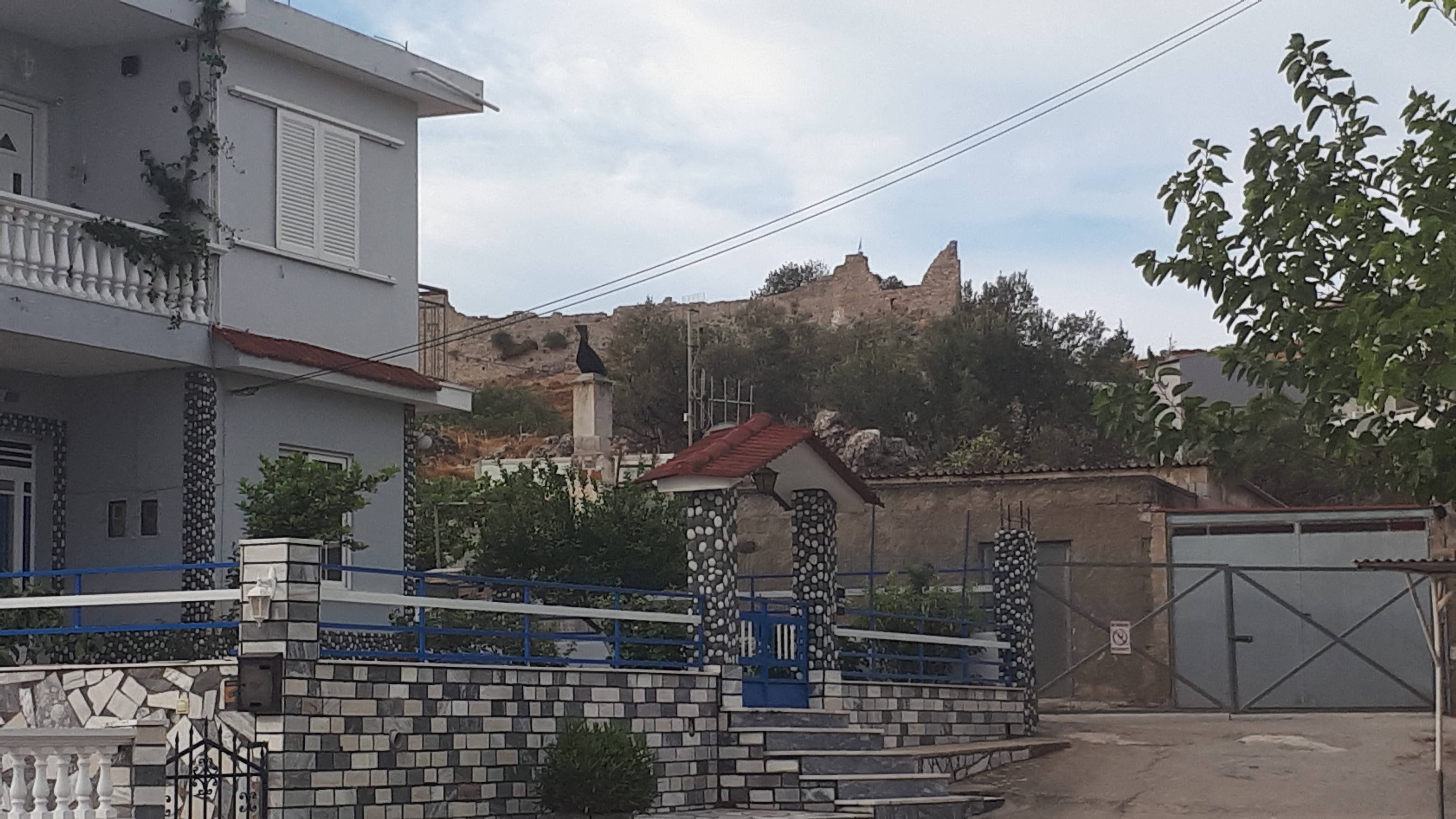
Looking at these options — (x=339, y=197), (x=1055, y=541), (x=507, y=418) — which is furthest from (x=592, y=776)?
(x=507, y=418)

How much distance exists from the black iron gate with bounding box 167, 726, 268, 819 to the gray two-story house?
223 inches

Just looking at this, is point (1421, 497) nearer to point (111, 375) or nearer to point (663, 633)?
point (663, 633)

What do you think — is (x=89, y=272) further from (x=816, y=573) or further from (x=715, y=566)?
(x=816, y=573)

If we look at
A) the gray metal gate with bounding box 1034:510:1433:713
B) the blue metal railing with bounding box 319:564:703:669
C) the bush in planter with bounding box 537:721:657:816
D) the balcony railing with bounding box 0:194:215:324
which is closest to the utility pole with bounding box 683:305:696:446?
the gray metal gate with bounding box 1034:510:1433:713

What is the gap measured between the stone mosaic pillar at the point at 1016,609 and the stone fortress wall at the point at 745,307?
38.3 m

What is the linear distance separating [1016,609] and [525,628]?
326 inches

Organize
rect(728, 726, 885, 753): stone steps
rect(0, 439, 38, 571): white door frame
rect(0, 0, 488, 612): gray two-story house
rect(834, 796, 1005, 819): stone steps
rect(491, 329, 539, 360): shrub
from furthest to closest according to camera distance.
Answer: rect(491, 329, 539, 360): shrub, rect(0, 439, 38, 571): white door frame, rect(0, 0, 488, 612): gray two-story house, rect(728, 726, 885, 753): stone steps, rect(834, 796, 1005, 819): stone steps

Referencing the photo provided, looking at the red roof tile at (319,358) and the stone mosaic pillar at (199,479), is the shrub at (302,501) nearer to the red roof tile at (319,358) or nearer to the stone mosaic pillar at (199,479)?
the stone mosaic pillar at (199,479)

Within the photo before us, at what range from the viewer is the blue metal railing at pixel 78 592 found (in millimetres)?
13359

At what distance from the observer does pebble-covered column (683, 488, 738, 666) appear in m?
17.0

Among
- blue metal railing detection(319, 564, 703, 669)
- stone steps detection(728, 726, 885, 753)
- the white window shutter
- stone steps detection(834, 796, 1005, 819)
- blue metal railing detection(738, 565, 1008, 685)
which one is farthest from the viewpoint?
blue metal railing detection(738, 565, 1008, 685)

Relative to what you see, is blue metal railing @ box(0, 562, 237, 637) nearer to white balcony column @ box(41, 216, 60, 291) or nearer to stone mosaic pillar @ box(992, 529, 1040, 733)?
white balcony column @ box(41, 216, 60, 291)

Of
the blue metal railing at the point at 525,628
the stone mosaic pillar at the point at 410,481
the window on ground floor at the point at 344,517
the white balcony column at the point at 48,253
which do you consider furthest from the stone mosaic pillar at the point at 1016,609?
the white balcony column at the point at 48,253

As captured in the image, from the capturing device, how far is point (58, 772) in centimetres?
1141
